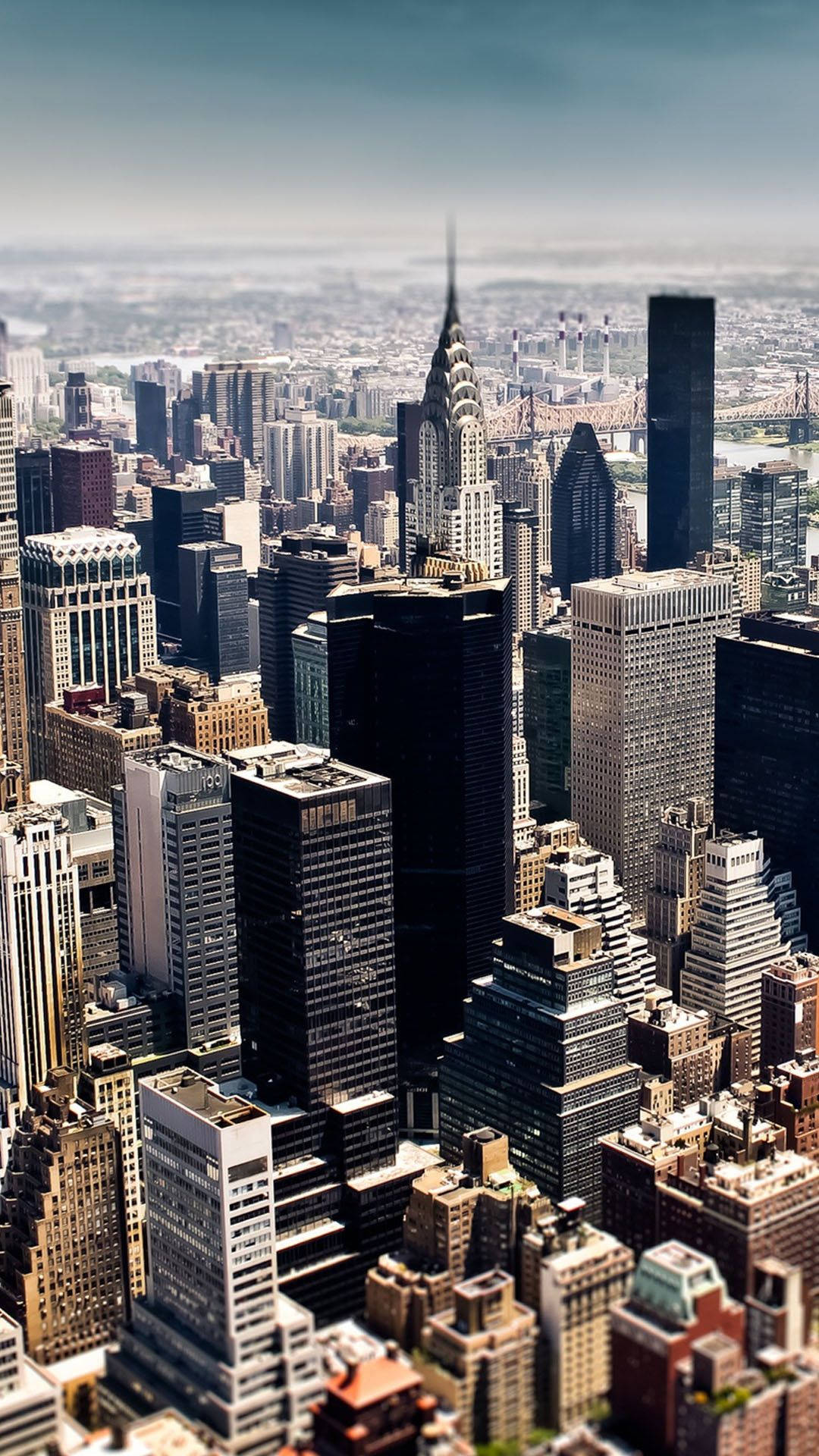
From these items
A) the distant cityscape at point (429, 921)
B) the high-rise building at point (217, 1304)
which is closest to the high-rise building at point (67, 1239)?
the distant cityscape at point (429, 921)

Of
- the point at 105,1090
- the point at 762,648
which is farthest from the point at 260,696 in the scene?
the point at 105,1090

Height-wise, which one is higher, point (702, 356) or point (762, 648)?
point (702, 356)

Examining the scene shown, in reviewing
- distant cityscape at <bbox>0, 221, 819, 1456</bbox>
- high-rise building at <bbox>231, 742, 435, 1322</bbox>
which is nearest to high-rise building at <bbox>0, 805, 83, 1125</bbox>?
distant cityscape at <bbox>0, 221, 819, 1456</bbox>

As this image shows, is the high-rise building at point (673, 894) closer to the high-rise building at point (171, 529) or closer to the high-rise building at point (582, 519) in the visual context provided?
the high-rise building at point (582, 519)

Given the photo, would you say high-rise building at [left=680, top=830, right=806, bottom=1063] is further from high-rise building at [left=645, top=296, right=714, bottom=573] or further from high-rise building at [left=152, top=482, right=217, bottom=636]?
high-rise building at [left=152, top=482, right=217, bottom=636]

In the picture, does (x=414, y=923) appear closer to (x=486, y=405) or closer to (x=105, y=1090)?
(x=105, y=1090)

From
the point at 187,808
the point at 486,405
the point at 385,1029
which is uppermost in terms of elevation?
the point at 486,405
